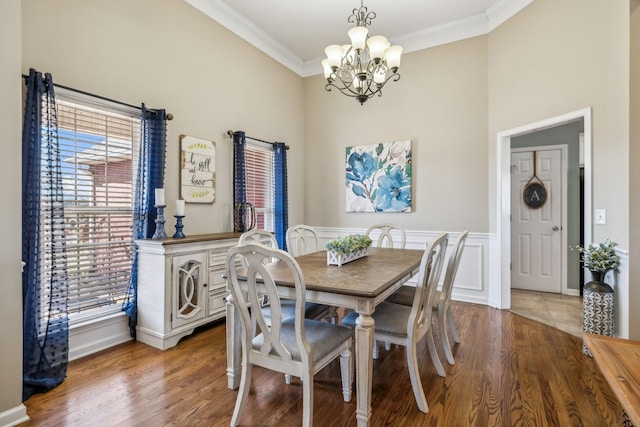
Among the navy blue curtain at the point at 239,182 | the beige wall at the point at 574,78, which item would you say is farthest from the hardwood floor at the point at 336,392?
the navy blue curtain at the point at 239,182

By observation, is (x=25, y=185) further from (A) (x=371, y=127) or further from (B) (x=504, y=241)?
(B) (x=504, y=241)

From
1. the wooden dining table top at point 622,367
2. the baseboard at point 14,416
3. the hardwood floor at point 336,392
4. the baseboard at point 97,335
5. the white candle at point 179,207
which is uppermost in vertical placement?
the white candle at point 179,207

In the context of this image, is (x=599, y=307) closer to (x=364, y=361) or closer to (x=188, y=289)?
(x=364, y=361)

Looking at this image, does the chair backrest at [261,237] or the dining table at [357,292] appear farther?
the chair backrest at [261,237]

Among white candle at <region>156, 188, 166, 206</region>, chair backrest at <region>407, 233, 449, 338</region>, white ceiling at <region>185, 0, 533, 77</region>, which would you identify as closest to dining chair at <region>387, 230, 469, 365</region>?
chair backrest at <region>407, 233, 449, 338</region>

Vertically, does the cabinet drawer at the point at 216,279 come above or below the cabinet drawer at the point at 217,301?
above

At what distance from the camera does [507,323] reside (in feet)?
10.9

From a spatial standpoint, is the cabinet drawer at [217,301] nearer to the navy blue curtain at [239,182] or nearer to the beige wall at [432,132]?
the navy blue curtain at [239,182]

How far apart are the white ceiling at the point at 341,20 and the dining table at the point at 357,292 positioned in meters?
2.90

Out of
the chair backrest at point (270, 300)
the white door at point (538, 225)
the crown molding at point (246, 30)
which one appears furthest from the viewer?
the white door at point (538, 225)

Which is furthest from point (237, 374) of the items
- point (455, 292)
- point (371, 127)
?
point (371, 127)

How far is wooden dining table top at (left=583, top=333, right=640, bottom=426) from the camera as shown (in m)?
0.80

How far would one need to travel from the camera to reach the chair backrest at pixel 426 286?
6.04 ft

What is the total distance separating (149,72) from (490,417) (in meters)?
3.65
